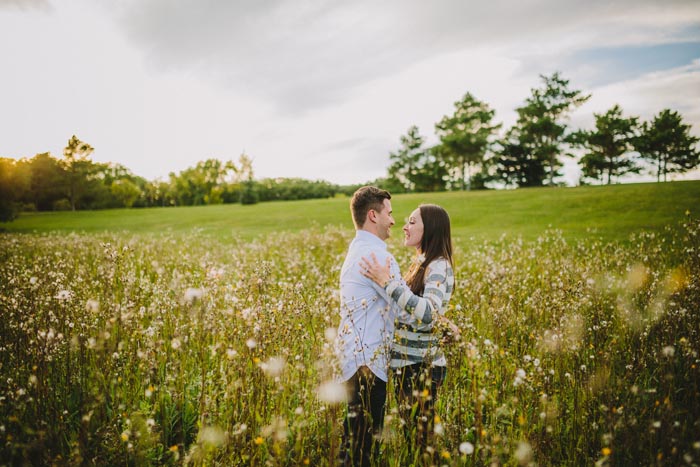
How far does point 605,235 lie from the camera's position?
15.4 meters

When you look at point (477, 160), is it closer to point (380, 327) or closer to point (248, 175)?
point (248, 175)

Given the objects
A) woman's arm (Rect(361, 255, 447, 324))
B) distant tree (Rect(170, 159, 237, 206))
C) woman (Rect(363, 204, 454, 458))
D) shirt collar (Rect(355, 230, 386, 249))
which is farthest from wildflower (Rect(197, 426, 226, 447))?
distant tree (Rect(170, 159, 237, 206))

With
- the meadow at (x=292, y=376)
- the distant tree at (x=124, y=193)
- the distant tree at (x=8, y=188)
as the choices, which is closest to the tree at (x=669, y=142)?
the meadow at (x=292, y=376)

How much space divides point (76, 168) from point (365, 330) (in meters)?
78.1

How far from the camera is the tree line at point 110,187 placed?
4287 cm

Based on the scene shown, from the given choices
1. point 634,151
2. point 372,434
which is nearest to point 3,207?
point 372,434

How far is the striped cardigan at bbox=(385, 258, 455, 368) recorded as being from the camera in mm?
3078

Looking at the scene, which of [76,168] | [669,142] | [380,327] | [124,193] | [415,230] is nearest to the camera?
[380,327]

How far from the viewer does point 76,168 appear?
63500 mm

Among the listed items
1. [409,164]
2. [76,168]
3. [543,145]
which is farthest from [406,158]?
[76,168]

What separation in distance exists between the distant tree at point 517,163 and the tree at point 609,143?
846cm

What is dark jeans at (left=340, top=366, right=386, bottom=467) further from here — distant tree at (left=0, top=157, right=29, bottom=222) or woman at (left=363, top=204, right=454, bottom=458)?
distant tree at (left=0, top=157, right=29, bottom=222)

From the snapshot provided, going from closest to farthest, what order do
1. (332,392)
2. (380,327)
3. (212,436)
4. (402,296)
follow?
(212,436)
(332,392)
(402,296)
(380,327)

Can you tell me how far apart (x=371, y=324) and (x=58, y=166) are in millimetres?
77965
